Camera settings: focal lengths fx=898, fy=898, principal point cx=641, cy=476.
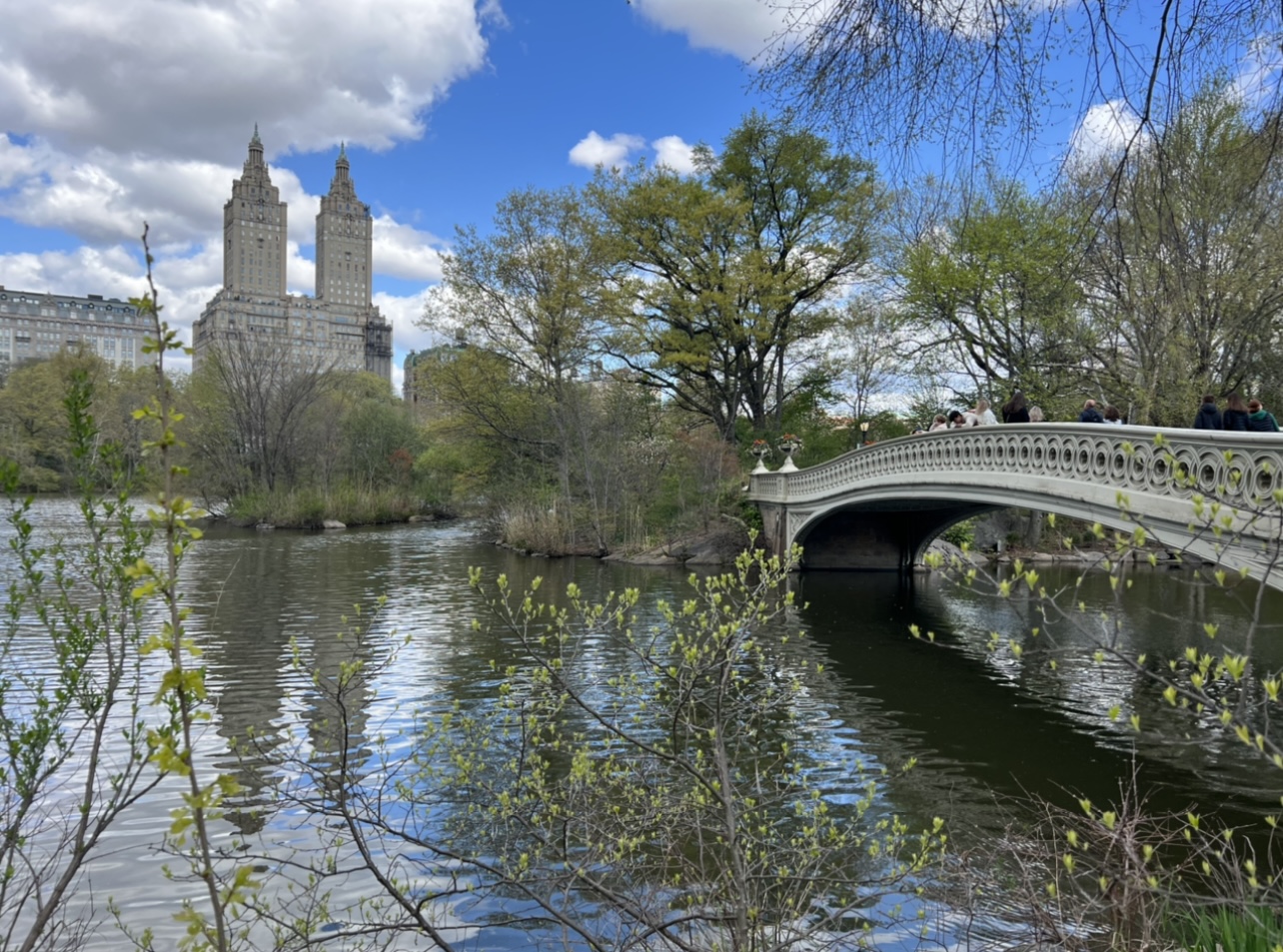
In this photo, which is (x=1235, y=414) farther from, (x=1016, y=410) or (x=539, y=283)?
(x=539, y=283)

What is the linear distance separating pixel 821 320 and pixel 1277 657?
17.3 metres

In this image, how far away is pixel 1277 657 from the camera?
42.0 feet

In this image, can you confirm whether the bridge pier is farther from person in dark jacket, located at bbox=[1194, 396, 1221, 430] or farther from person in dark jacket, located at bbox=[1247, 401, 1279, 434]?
person in dark jacket, located at bbox=[1247, 401, 1279, 434]

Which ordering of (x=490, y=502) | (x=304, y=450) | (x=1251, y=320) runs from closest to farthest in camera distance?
(x=1251, y=320) < (x=490, y=502) < (x=304, y=450)

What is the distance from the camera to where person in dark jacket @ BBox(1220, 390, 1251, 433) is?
8.86 meters

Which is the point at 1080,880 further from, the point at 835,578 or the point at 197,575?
the point at 197,575

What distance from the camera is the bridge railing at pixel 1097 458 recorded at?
662cm

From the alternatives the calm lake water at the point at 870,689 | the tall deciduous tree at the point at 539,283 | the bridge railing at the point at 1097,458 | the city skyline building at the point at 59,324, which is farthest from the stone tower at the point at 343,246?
the bridge railing at the point at 1097,458

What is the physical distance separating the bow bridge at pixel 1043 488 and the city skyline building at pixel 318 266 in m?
106

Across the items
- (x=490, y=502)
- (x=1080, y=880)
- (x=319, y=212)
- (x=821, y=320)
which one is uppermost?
(x=319, y=212)

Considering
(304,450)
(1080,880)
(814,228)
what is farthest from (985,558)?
(304,450)

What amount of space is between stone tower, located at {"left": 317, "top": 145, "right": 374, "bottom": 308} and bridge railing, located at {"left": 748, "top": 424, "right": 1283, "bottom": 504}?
441ft

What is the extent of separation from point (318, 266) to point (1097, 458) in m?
147

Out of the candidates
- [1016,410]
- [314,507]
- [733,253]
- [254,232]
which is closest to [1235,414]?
[1016,410]
